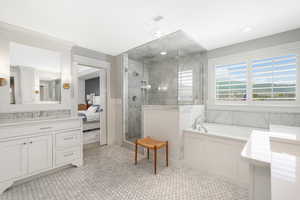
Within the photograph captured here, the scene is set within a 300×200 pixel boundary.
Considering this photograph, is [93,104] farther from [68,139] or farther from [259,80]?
[259,80]

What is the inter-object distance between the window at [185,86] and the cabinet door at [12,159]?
2597mm

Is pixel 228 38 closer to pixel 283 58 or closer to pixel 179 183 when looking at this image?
pixel 283 58

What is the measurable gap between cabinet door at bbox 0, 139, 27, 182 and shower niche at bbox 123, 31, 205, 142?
185 cm

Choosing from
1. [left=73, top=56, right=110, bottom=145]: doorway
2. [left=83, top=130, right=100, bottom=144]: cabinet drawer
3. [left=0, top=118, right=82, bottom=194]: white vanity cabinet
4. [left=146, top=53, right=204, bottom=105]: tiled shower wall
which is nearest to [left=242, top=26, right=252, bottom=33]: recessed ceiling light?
[left=146, top=53, right=204, bottom=105]: tiled shower wall

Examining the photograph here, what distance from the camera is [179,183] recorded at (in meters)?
1.86

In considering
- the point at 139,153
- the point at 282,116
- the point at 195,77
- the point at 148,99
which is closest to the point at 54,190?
the point at 139,153

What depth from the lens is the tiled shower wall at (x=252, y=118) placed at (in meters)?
2.21

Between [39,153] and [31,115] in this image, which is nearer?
[39,153]

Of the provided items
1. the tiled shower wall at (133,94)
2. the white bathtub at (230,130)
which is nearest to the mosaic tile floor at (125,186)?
the white bathtub at (230,130)

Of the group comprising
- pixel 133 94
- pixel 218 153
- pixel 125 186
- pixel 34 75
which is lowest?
pixel 125 186

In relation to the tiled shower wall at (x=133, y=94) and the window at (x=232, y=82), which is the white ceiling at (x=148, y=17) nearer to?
the window at (x=232, y=82)

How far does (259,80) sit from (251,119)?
0.77 metres

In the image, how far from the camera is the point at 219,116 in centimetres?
293

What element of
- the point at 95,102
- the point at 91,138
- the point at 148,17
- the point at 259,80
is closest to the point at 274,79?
the point at 259,80
